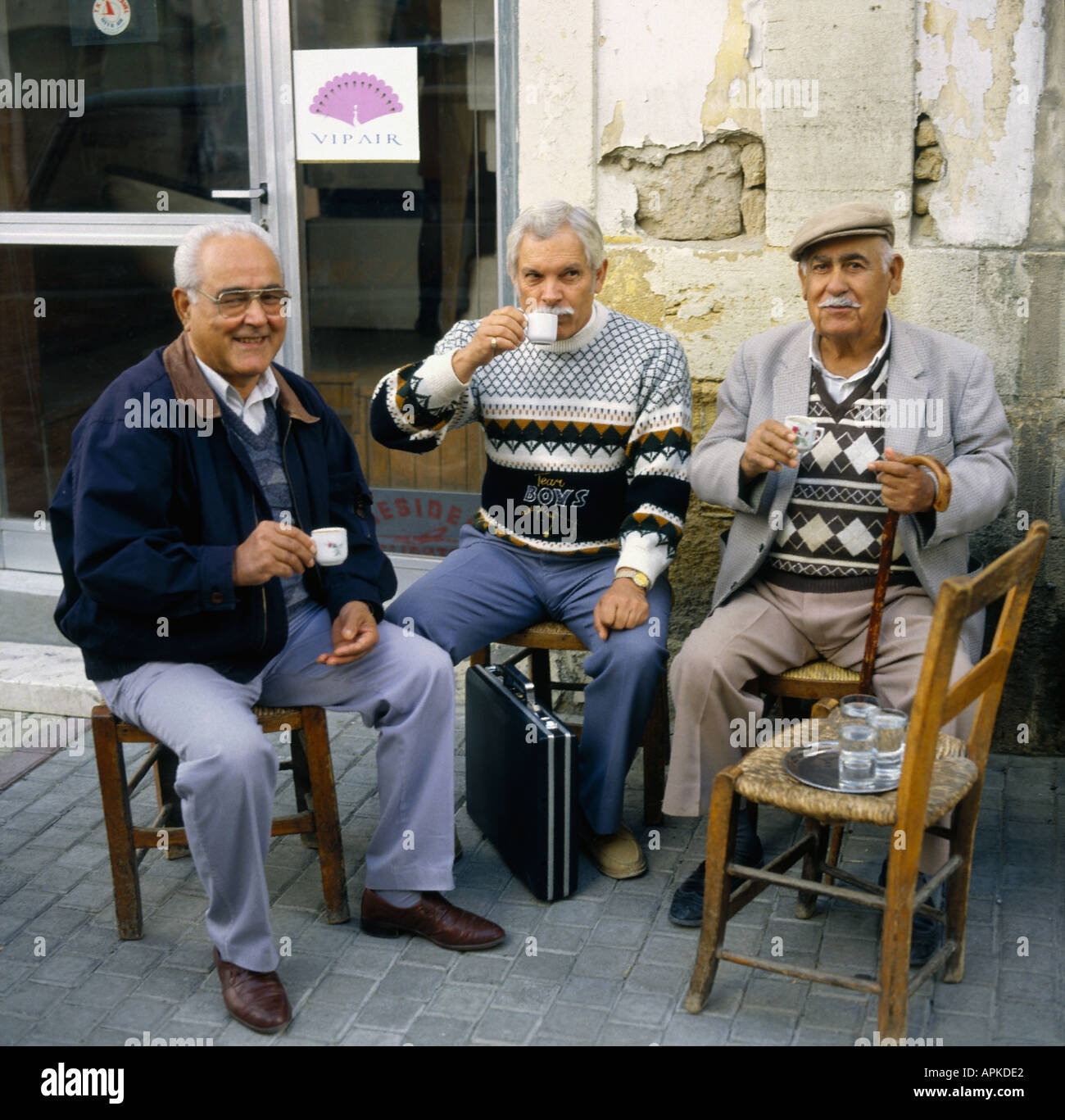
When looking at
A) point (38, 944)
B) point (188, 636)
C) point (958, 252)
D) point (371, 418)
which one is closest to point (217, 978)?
point (38, 944)

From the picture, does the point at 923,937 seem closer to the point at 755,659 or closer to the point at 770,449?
the point at 755,659

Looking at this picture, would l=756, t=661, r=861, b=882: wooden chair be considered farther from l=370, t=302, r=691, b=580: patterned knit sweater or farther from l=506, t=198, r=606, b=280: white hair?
l=506, t=198, r=606, b=280: white hair

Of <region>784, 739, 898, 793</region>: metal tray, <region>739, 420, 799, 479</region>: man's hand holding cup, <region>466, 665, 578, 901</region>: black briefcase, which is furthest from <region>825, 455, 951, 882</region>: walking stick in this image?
<region>466, 665, 578, 901</region>: black briefcase

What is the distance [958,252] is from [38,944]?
126 inches

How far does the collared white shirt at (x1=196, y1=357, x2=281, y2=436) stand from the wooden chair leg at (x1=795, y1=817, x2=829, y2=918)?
1.68 meters

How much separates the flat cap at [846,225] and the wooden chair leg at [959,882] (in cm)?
143

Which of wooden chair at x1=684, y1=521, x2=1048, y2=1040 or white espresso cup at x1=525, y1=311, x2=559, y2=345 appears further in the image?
white espresso cup at x1=525, y1=311, x2=559, y2=345

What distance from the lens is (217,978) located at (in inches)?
127

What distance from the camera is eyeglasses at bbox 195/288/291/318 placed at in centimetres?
325

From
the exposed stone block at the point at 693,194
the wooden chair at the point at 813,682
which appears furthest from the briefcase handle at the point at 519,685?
the exposed stone block at the point at 693,194

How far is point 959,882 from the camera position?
10.1ft

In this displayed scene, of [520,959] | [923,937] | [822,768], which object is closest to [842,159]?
[822,768]

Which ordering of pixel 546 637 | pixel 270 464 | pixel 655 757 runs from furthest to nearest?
1. pixel 655 757
2. pixel 546 637
3. pixel 270 464

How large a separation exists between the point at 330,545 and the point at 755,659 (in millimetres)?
1151
